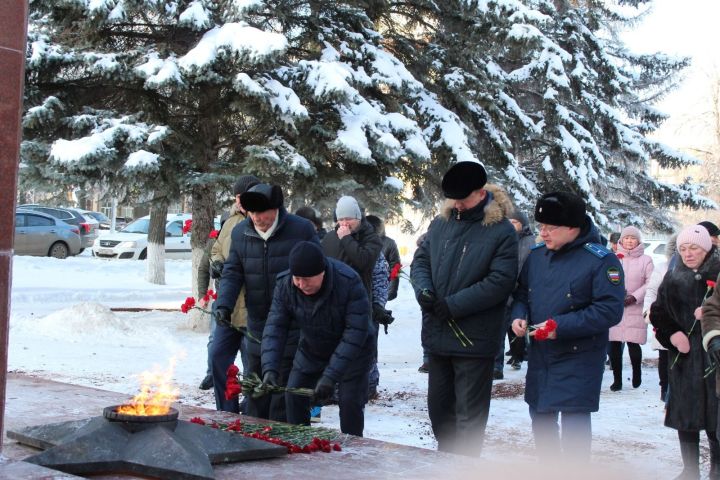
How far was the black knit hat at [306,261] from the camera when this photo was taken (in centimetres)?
505

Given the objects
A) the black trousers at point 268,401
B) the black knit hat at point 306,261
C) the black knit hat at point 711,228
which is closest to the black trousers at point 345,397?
the black trousers at point 268,401

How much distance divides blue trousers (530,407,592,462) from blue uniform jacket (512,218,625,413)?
7 cm

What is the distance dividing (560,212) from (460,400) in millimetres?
1253

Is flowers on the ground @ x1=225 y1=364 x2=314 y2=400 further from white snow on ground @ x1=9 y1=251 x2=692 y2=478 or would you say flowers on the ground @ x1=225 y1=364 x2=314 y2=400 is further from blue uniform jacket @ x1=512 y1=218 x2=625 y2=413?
white snow on ground @ x1=9 y1=251 x2=692 y2=478

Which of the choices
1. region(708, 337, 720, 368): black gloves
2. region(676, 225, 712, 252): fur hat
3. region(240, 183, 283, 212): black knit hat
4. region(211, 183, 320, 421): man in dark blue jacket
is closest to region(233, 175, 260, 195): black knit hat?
region(211, 183, 320, 421): man in dark blue jacket

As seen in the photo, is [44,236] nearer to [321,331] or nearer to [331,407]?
[331,407]

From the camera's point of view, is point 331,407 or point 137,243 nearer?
point 331,407

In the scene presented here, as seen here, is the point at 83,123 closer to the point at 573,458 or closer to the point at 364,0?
the point at 364,0

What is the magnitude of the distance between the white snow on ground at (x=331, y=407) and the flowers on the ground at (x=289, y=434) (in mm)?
1499

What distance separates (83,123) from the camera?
1160 cm

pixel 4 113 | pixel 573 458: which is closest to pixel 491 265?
pixel 573 458

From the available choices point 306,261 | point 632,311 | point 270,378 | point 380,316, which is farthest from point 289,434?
point 632,311

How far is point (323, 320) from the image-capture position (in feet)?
17.6

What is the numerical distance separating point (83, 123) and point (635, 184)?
581 inches
